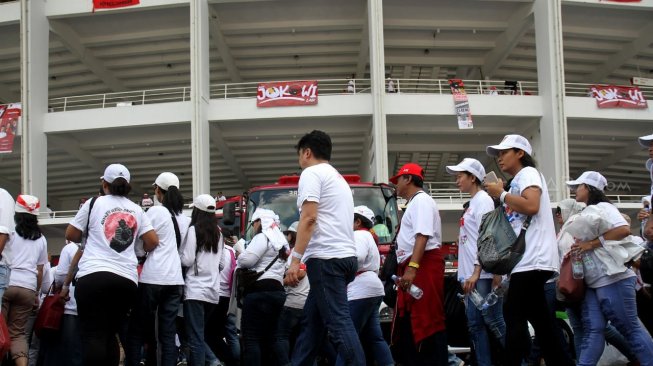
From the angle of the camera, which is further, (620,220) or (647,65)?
(647,65)

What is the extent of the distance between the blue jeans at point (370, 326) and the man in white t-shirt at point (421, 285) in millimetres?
388

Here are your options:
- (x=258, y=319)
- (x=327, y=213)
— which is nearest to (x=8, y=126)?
(x=258, y=319)

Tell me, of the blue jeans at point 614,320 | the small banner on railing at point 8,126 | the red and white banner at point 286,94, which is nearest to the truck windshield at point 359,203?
the blue jeans at point 614,320

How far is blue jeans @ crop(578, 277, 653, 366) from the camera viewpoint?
498cm

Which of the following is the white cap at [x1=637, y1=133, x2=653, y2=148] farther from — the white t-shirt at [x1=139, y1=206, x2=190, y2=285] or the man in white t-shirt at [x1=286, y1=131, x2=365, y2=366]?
the white t-shirt at [x1=139, y1=206, x2=190, y2=285]

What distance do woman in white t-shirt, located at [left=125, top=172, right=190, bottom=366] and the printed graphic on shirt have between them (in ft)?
1.70

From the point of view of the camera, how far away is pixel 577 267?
529 cm

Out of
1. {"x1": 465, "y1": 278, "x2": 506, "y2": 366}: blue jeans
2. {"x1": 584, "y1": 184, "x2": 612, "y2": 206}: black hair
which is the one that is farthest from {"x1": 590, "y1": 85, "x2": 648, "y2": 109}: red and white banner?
{"x1": 465, "y1": 278, "x2": 506, "y2": 366}: blue jeans

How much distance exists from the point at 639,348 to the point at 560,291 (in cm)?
71

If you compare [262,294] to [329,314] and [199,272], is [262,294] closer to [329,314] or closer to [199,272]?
[199,272]

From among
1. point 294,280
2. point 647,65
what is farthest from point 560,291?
point 647,65

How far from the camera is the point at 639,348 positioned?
16.3 ft

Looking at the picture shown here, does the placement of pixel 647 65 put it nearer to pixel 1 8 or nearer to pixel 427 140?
pixel 427 140

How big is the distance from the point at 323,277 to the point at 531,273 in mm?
1403
